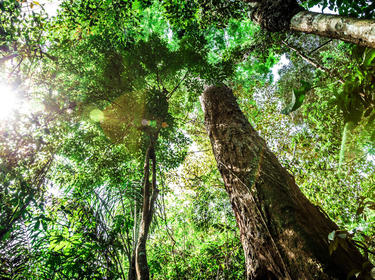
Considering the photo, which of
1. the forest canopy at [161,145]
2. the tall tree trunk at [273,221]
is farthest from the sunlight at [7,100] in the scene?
the tall tree trunk at [273,221]

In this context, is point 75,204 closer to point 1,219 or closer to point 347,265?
point 1,219

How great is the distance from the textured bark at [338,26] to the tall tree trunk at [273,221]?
3.95 ft

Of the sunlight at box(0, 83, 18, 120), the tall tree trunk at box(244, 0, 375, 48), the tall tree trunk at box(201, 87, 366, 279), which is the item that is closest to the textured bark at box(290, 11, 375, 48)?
the tall tree trunk at box(244, 0, 375, 48)

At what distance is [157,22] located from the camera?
7094mm

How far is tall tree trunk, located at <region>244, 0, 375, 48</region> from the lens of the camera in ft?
3.51

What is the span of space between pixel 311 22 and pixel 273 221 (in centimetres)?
179

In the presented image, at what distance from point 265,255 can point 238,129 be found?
1.59 metres

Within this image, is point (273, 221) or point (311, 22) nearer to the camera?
point (273, 221)

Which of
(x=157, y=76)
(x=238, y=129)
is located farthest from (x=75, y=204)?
(x=238, y=129)

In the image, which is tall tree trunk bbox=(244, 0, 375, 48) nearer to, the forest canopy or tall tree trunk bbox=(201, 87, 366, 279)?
the forest canopy

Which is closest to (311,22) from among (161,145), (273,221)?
(273,221)

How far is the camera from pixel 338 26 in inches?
50.9

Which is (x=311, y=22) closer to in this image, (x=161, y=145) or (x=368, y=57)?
(x=368, y=57)

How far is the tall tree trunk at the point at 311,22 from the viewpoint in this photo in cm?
107
